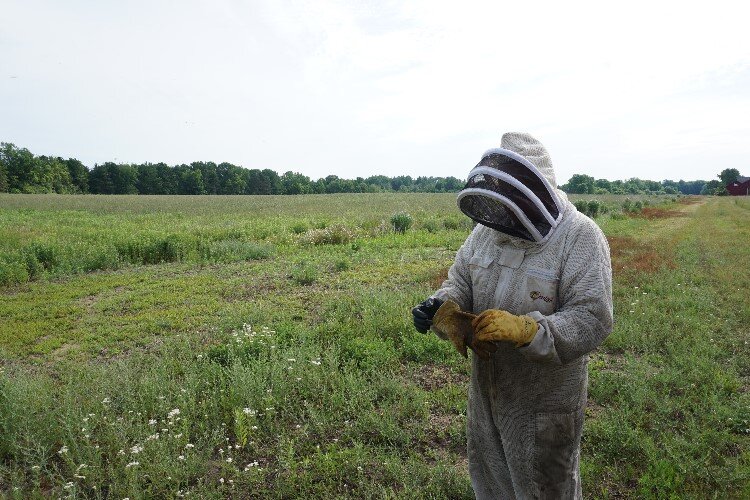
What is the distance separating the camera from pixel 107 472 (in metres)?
3.62

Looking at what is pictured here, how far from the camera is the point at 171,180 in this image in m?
95.6

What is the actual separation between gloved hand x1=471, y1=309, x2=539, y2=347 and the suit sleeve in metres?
0.04

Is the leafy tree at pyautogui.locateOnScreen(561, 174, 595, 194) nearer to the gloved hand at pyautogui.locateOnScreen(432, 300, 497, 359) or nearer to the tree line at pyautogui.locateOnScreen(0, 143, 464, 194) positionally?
the tree line at pyautogui.locateOnScreen(0, 143, 464, 194)

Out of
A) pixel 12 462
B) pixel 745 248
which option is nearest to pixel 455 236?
pixel 745 248

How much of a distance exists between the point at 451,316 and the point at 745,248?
16.0 m

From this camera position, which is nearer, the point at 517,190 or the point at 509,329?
the point at 509,329

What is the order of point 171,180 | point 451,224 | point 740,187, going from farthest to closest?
point 171,180 < point 740,187 < point 451,224

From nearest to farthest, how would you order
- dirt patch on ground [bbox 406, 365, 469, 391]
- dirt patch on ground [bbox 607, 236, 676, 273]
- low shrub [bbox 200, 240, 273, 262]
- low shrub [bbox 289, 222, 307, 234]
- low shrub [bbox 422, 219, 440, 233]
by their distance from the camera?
dirt patch on ground [bbox 406, 365, 469, 391], dirt patch on ground [bbox 607, 236, 676, 273], low shrub [bbox 200, 240, 273, 262], low shrub [bbox 289, 222, 307, 234], low shrub [bbox 422, 219, 440, 233]

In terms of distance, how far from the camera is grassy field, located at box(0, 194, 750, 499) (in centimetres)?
350

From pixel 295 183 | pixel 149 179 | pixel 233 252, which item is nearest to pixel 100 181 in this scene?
pixel 149 179

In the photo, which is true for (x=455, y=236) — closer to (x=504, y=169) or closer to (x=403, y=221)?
(x=403, y=221)

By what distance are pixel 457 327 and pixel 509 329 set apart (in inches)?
13.0

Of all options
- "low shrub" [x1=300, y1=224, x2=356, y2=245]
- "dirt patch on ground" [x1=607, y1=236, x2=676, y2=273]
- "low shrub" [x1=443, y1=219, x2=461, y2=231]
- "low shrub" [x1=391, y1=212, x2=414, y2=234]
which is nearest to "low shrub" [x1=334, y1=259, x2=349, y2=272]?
"low shrub" [x1=300, y1=224, x2=356, y2=245]

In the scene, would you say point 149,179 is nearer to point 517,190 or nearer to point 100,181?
point 100,181
